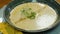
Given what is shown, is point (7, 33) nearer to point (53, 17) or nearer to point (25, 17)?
point (25, 17)

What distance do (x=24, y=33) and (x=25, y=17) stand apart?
0.12 metres

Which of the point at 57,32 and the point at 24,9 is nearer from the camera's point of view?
the point at 57,32

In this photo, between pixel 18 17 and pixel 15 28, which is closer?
Answer: pixel 15 28

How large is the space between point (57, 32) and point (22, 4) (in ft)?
0.94

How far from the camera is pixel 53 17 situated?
3.08 feet

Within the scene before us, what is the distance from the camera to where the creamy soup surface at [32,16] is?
2.91ft

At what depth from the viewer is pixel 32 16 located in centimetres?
94

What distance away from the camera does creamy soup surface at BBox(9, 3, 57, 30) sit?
887 mm

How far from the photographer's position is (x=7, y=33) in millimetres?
863

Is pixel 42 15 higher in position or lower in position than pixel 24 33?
higher

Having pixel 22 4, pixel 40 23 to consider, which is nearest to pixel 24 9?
pixel 22 4

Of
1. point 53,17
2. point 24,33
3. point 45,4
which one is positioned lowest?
point 24,33

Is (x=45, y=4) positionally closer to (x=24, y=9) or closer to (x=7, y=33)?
(x=24, y=9)

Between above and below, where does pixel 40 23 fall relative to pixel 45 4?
below
